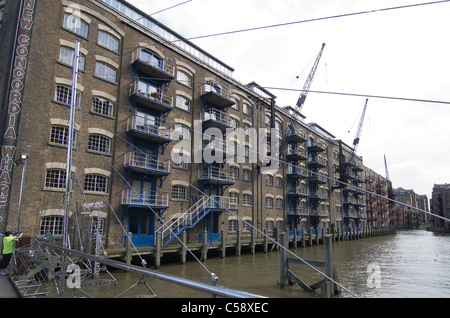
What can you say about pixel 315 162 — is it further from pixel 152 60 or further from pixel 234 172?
pixel 152 60

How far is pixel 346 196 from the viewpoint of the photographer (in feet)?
173

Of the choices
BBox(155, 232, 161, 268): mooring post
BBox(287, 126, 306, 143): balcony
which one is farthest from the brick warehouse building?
BBox(287, 126, 306, 143): balcony

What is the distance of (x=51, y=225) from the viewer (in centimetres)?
1506

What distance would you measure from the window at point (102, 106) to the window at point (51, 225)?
6555 millimetres

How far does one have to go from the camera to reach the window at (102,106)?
18.0m

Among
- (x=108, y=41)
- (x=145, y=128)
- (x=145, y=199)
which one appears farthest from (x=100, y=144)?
(x=108, y=41)

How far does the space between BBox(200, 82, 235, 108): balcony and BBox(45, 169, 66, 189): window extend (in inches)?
507

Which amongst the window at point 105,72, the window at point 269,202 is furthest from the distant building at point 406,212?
the window at point 105,72

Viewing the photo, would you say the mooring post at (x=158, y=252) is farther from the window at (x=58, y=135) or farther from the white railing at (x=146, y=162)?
the window at (x=58, y=135)

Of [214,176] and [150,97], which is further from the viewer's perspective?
[214,176]

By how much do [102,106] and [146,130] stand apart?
319 cm

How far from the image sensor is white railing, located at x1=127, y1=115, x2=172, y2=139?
19141mm

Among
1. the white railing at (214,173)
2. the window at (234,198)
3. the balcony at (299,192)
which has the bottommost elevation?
the window at (234,198)

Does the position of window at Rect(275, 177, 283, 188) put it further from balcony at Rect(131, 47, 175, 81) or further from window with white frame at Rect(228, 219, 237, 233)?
balcony at Rect(131, 47, 175, 81)
